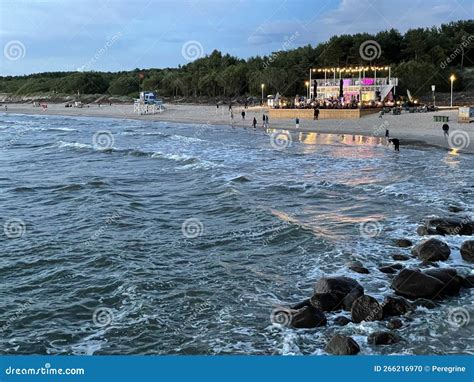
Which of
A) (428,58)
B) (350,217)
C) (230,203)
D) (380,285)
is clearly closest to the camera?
(380,285)

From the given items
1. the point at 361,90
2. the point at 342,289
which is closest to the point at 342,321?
the point at 342,289

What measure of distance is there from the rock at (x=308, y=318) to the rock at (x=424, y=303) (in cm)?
217

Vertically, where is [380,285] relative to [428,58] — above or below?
below

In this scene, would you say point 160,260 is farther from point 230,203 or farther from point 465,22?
point 465,22

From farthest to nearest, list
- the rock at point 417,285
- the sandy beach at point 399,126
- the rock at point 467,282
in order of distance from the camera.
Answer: the sandy beach at point 399,126, the rock at point 467,282, the rock at point 417,285

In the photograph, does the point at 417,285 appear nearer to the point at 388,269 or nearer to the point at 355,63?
the point at 388,269

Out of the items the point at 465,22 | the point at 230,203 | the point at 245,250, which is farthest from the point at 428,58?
the point at 245,250

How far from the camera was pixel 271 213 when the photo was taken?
19.9 m

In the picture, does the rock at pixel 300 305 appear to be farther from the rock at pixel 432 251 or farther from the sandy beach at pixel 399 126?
the sandy beach at pixel 399 126

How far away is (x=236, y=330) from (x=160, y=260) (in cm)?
509

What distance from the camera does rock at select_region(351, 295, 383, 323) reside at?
404 inches

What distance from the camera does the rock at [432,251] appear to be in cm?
1358

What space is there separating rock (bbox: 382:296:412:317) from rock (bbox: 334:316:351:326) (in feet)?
2.71

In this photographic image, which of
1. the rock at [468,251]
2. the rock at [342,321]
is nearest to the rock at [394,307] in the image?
the rock at [342,321]
